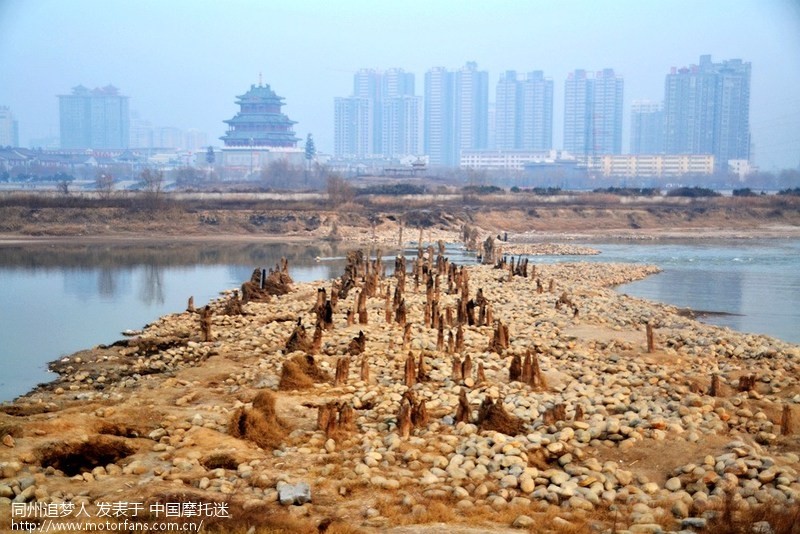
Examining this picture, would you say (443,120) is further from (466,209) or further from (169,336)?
(169,336)

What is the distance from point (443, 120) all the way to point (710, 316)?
178033 mm

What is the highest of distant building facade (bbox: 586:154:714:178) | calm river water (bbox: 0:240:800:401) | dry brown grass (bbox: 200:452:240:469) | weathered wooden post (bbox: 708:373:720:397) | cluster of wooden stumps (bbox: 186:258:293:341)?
distant building facade (bbox: 586:154:714:178)

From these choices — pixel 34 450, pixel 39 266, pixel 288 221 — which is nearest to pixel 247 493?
pixel 34 450

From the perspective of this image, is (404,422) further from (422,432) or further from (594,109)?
(594,109)

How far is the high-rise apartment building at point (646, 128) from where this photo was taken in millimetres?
167962

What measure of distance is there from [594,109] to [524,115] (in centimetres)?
1763

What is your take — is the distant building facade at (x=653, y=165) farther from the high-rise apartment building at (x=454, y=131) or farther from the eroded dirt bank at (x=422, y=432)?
the eroded dirt bank at (x=422, y=432)

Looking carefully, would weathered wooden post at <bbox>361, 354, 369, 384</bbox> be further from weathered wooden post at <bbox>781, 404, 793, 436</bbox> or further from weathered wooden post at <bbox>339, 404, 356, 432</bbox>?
weathered wooden post at <bbox>781, 404, 793, 436</bbox>

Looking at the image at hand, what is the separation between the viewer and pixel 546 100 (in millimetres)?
196000

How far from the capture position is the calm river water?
789 inches

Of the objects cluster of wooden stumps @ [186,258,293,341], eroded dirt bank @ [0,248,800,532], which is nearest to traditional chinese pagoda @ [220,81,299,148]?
cluster of wooden stumps @ [186,258,293,341]

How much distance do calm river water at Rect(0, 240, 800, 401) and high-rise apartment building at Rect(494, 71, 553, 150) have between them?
145067mm

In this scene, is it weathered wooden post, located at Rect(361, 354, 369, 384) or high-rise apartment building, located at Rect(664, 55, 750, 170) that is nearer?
weathered wooden post, located at Rect(361, 354, 369, 384)

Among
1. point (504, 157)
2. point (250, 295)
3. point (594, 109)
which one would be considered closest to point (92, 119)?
point (504, 157)
